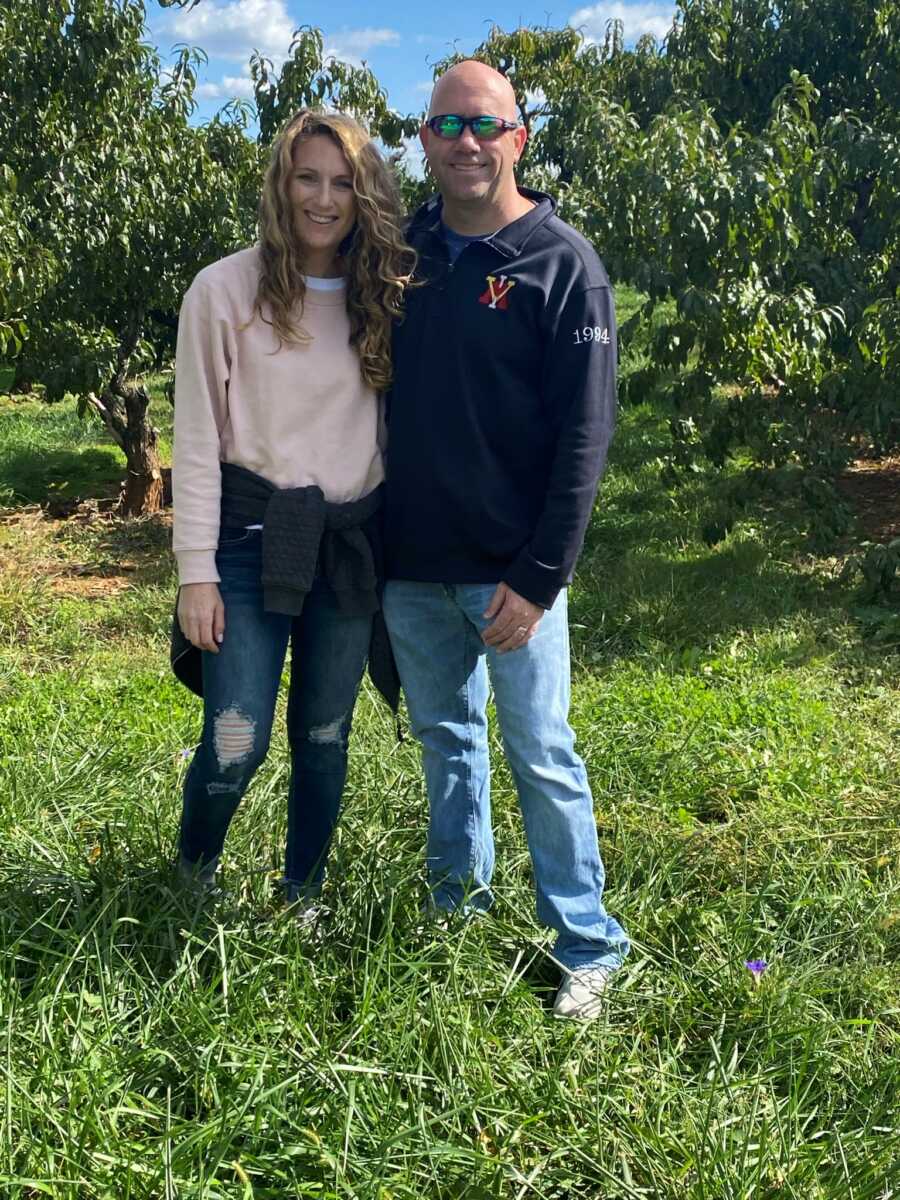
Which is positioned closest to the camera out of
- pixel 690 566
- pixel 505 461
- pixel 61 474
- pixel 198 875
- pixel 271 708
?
pixel 505 461

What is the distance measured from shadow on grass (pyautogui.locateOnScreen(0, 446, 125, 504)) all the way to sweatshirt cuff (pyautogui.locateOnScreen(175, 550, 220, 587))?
702 centimetres

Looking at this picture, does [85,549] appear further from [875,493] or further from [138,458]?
[875,493]

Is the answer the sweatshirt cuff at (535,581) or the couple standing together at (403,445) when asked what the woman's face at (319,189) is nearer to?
the couple standing together at (403,445)

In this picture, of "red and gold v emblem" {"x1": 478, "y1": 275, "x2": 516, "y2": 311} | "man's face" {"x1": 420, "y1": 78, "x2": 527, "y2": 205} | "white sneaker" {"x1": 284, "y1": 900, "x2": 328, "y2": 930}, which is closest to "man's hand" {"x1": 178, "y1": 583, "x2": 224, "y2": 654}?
"white sneaker" {"x1": 284, "y1": 900, "x2": 328, "y2": 930}

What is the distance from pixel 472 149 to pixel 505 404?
19.1 inches

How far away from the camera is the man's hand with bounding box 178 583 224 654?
224 centimetres

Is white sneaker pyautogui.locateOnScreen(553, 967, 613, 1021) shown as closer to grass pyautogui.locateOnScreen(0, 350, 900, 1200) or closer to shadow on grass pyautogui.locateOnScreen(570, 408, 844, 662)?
grass pyautogui.locateOnScreen(0, 350, 900, 1200)

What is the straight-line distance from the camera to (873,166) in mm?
Answer: 6062

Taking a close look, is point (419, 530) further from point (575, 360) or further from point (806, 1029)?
point (806, 1029)

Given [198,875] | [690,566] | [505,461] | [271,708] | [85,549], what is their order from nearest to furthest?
1. [505,461]
2. [271,708]
3. [198,875]
4. [690,566]
5. [85,549]

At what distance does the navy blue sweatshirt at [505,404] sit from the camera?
85.2 inches

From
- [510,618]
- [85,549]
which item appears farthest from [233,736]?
[85,549]

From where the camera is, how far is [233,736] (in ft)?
7.64

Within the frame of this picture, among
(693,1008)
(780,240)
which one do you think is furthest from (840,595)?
(693,1008)
